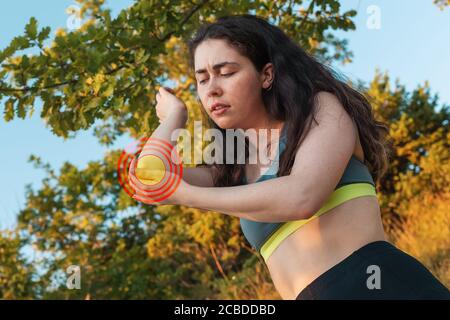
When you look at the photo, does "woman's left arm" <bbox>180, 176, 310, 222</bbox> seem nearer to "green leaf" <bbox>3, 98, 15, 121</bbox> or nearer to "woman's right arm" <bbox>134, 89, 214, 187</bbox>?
"woman's right arm" <bbox>134, 89, 214, 187</bbox>

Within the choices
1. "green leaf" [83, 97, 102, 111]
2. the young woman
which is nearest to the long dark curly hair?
the young woman

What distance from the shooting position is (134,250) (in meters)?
9.52

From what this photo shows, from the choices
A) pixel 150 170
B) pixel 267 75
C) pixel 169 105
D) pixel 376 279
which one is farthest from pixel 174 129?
pixel 376 279

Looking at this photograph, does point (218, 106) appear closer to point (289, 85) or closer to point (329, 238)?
point (289, 85)

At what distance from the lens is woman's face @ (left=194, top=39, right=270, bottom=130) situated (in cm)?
198

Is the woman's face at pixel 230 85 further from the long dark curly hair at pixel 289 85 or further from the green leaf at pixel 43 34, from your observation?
the green leaf at pixel 43 34

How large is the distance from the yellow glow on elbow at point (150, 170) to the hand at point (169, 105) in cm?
27

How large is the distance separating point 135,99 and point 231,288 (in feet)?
17.5

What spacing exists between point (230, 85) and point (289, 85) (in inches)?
8.0

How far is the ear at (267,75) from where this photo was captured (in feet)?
6.79

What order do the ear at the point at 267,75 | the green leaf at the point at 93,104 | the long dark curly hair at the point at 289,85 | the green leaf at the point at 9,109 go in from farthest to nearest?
1. the green leaf at the point at 9,109
2. the green leaf at the point at 93,104
3. the ear at the point at 267,75
4. the long dark curly hair at the point at 289,85

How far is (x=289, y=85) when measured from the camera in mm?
2018

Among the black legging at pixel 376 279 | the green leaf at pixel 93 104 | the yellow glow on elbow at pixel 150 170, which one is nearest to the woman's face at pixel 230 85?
the yellow glow on elbow at pixel 150 170

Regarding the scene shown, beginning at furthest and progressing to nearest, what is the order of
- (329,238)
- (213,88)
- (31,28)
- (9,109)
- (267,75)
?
1. (9,109)
2. (31,28)
3. (267,75)
4. (213,88)
5. (329,238)
